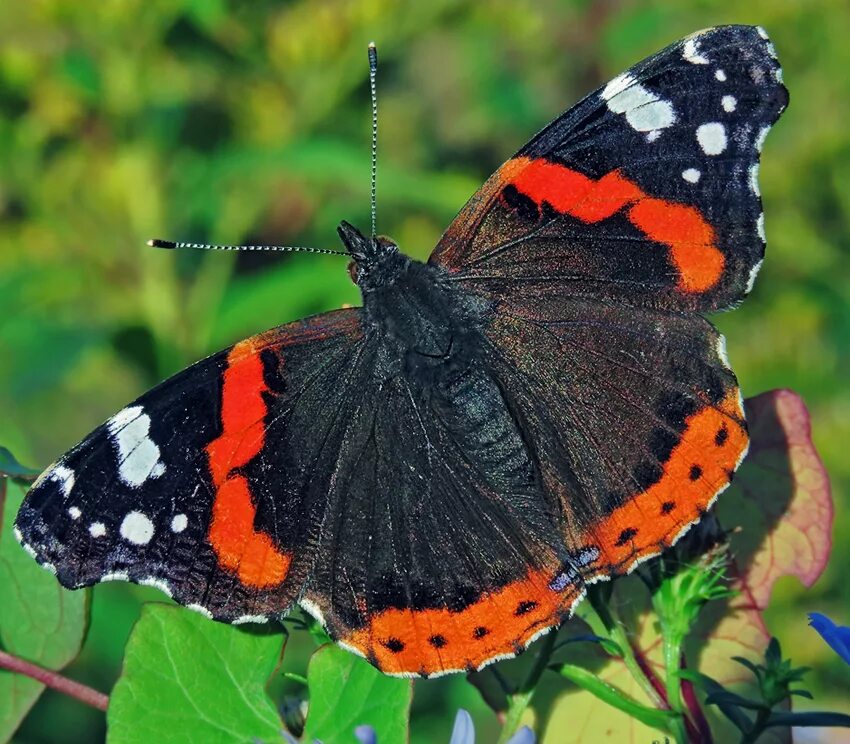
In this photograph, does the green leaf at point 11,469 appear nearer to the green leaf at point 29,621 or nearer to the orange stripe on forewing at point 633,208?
the green leaf at point 29,621

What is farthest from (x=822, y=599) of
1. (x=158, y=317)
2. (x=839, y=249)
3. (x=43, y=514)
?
(x=43, y=514)

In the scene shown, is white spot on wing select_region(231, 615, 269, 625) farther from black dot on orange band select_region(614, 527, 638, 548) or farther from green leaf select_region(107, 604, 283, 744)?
black dot on orange band select_region(614, 527, 638, 548)

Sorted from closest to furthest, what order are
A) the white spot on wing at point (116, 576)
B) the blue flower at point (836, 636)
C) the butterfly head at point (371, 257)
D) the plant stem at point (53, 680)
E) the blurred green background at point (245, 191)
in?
the blue flower at point (836, 636)
the plant stem at point (53, 680)
the white spot on wing at point (116, 576)
the butterfly head at point (371, 257)
the blurred green background at point (245, 191)

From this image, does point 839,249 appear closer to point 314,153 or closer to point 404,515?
point 314,153

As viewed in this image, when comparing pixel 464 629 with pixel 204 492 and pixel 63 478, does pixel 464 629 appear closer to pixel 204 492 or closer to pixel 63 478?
pixel 204 492

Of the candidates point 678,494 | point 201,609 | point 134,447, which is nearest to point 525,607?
point 678,494

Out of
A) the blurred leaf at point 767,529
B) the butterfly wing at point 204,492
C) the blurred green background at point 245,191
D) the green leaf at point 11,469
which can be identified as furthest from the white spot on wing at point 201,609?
the blurred green background at point 245,191

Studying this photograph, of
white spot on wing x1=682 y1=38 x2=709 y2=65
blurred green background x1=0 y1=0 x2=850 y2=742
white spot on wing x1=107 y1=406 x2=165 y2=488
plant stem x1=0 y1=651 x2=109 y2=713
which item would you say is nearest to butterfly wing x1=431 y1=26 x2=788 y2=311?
white spot on wing x1=682 y1=38 x2=709 y2=65
